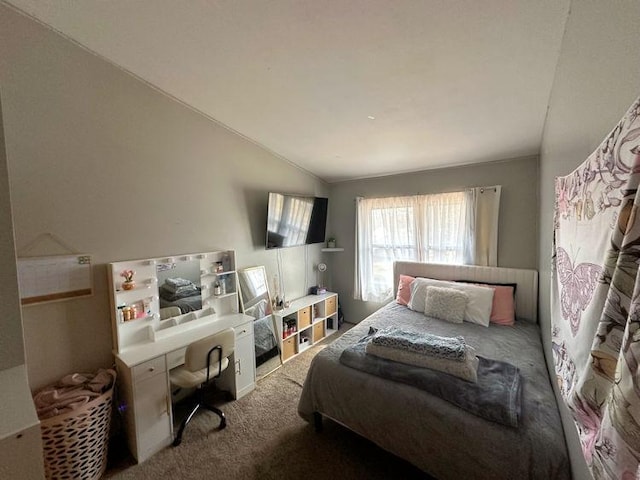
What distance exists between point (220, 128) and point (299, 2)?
168 cm

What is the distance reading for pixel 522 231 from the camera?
289cm

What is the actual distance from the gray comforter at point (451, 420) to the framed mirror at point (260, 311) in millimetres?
1133

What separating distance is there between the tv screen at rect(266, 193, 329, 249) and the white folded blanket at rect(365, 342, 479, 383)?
1778 mm

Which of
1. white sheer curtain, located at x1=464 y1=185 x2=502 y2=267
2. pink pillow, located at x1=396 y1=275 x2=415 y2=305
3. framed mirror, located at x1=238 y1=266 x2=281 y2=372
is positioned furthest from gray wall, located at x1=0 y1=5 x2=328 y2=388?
white sheer curtain, located at x1=464 y1=185 x2=502 y2=267

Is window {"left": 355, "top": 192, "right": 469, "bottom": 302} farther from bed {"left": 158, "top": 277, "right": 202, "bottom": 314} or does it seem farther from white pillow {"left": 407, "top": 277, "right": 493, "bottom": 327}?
bed {"left": 158, "top": 277, "right": 202, "bottom": 314}

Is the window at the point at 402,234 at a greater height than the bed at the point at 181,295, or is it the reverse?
the window at the point at 402,234

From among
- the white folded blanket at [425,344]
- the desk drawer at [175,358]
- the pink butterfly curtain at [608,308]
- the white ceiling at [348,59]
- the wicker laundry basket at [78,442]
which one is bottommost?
the wicker laundry basket at [78,442]

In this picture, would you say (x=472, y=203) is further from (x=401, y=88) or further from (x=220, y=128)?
(x=220, y=128)

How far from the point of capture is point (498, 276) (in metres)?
2.92

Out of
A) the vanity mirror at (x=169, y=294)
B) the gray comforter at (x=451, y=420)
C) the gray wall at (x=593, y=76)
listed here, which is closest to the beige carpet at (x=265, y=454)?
the gray comforter at (x=451, y=420)

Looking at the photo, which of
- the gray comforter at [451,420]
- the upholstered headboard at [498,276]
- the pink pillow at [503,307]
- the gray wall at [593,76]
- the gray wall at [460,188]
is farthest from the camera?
the gray wall at [460,188]

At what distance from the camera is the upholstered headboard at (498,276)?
2721mm

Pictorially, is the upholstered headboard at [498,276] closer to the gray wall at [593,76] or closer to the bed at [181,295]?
the gray wall at [593,76]

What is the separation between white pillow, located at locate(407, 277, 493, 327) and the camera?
2576 millimetres
